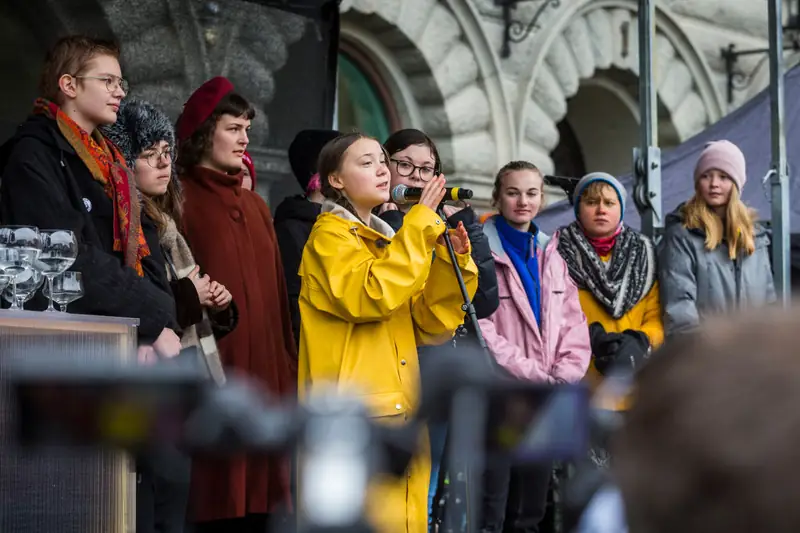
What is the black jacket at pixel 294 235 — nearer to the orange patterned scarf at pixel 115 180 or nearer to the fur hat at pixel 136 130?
the fur hat at pixel 136 130

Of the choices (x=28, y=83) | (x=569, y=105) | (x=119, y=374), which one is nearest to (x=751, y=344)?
(x=119, y=374)

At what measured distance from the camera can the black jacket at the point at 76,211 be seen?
11.2ft

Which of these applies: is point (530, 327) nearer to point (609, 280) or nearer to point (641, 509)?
point (609, 280)

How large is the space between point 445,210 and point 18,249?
1580 mm

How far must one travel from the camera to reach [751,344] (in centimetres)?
77

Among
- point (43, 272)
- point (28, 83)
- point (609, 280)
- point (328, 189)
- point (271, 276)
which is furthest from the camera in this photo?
point (28, 83)

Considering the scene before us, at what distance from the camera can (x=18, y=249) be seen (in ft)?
10.6

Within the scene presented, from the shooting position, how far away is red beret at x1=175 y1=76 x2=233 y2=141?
448 centimetres

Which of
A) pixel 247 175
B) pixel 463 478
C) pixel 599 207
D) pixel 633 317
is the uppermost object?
pixel 247 175

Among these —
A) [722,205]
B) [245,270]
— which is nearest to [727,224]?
[722,205]

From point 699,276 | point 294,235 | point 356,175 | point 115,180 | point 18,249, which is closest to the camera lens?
point 18,249

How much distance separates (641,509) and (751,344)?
13 centimetres

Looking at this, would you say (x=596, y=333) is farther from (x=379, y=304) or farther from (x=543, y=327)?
(x=379, y=304)

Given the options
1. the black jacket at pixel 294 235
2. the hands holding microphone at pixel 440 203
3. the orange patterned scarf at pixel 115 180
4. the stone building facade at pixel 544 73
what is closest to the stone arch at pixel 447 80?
the stone building facade at pixel 544 73
